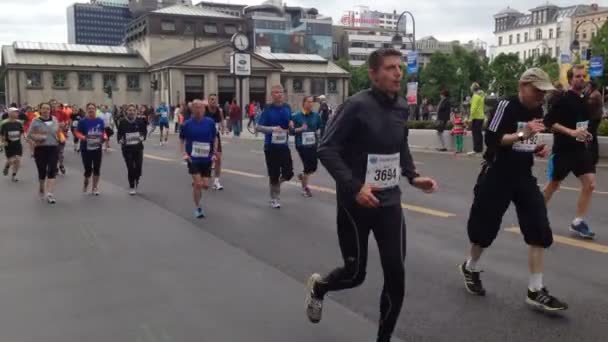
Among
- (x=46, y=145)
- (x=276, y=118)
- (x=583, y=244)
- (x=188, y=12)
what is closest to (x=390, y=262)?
(x=583, y=244)

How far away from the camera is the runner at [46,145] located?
11227 mm

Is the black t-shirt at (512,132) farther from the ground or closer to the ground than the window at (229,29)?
closer to the ground

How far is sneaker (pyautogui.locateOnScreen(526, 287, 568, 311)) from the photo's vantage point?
15.4 feet

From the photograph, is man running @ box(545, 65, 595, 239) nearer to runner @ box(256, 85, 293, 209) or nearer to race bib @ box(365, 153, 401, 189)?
race bib @ box(365, 153, 401, 189)

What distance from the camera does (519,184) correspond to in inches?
197

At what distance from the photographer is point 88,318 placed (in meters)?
4.91

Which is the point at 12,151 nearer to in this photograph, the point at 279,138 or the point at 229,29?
the point at 279,138

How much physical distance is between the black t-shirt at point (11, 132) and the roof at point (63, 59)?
64.0 metres

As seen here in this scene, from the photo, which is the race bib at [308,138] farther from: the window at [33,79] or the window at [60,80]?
the window at [33,79]

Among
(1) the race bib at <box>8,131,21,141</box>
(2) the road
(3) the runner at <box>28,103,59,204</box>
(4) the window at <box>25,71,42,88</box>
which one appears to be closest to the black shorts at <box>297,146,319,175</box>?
(2) the road

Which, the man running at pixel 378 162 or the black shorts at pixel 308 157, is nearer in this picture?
the man running at pixel 378 162

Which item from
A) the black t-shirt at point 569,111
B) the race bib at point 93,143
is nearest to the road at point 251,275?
the black t-shirt at point 569,111

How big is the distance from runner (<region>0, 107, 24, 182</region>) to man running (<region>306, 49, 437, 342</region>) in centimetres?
1288

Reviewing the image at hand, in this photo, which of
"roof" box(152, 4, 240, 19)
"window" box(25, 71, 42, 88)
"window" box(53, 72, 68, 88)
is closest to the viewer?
"window" box(25, 71, 42, 88)
